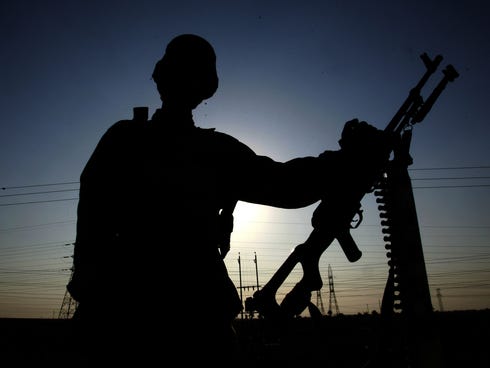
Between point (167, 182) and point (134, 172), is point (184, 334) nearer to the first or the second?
point (167, 182)

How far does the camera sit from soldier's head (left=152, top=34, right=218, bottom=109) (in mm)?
A: 1835

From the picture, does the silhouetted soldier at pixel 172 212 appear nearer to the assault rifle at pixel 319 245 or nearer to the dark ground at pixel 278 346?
the assault rifle at pixel 319 245

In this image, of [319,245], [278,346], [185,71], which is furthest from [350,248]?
[278,346]

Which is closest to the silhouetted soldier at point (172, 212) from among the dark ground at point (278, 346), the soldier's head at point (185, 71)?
the soldier's head at point (185, 71)

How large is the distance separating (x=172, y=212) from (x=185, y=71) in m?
0.85

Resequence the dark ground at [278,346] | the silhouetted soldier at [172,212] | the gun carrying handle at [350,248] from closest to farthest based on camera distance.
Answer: the silhouetted soldier at [172,212] → the gun carrying handle at [350,248] → the dark ground at [278,346]

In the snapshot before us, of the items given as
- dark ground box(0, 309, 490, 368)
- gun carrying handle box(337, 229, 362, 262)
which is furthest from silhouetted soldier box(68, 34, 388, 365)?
dark ground box(0, 309, 490, 368)

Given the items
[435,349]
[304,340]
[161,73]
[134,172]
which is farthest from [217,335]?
[304,340]

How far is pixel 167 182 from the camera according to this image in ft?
5.16

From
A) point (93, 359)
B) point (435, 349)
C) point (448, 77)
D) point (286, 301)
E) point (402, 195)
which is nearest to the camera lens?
point (93, 359)

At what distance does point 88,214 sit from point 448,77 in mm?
5174

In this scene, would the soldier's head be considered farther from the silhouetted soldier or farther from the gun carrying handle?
the gun carrying handle

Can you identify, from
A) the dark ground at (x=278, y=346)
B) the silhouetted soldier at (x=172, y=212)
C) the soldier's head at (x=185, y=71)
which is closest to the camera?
the silhouetted soldier at (x=172, y=212)

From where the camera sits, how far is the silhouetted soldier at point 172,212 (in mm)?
1355
